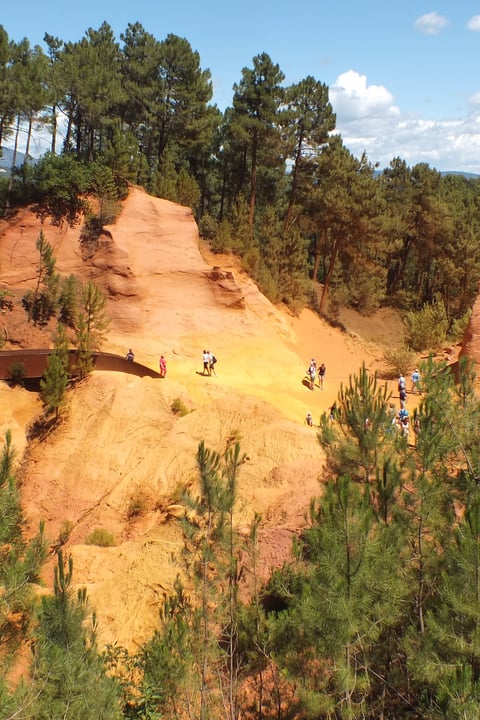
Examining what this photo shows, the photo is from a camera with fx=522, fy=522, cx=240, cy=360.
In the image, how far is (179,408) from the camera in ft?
68.0

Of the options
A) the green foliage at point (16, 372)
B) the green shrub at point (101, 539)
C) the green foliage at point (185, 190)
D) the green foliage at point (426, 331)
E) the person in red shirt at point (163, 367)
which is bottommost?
the green shrub at point (101, 539)

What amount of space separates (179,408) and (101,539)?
6461 millimetres

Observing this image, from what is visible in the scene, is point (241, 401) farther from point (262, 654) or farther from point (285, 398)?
point (262, 654)

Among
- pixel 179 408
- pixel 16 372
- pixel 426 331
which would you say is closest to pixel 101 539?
pixel 179 408

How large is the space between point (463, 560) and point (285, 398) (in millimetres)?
16111

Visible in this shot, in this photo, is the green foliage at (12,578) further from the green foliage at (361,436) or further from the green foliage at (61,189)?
the green foliage at (61,189)

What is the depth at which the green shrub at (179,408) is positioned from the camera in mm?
20609

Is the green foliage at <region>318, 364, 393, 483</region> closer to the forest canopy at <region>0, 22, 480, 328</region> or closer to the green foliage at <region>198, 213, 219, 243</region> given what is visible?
the forest canopy at <region>0, 22, 480, 328</region>

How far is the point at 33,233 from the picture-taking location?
28.8m

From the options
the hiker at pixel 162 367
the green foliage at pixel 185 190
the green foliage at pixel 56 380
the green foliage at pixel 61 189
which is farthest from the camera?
the green foliage at pixel 185 190

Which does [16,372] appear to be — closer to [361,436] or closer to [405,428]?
[405,428]

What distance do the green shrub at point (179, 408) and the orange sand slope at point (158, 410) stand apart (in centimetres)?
25

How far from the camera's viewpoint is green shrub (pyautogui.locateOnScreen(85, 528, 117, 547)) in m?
15.5

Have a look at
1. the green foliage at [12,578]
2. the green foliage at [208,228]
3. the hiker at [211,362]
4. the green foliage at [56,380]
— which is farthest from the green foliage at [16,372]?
the green foliage at [208,228]
